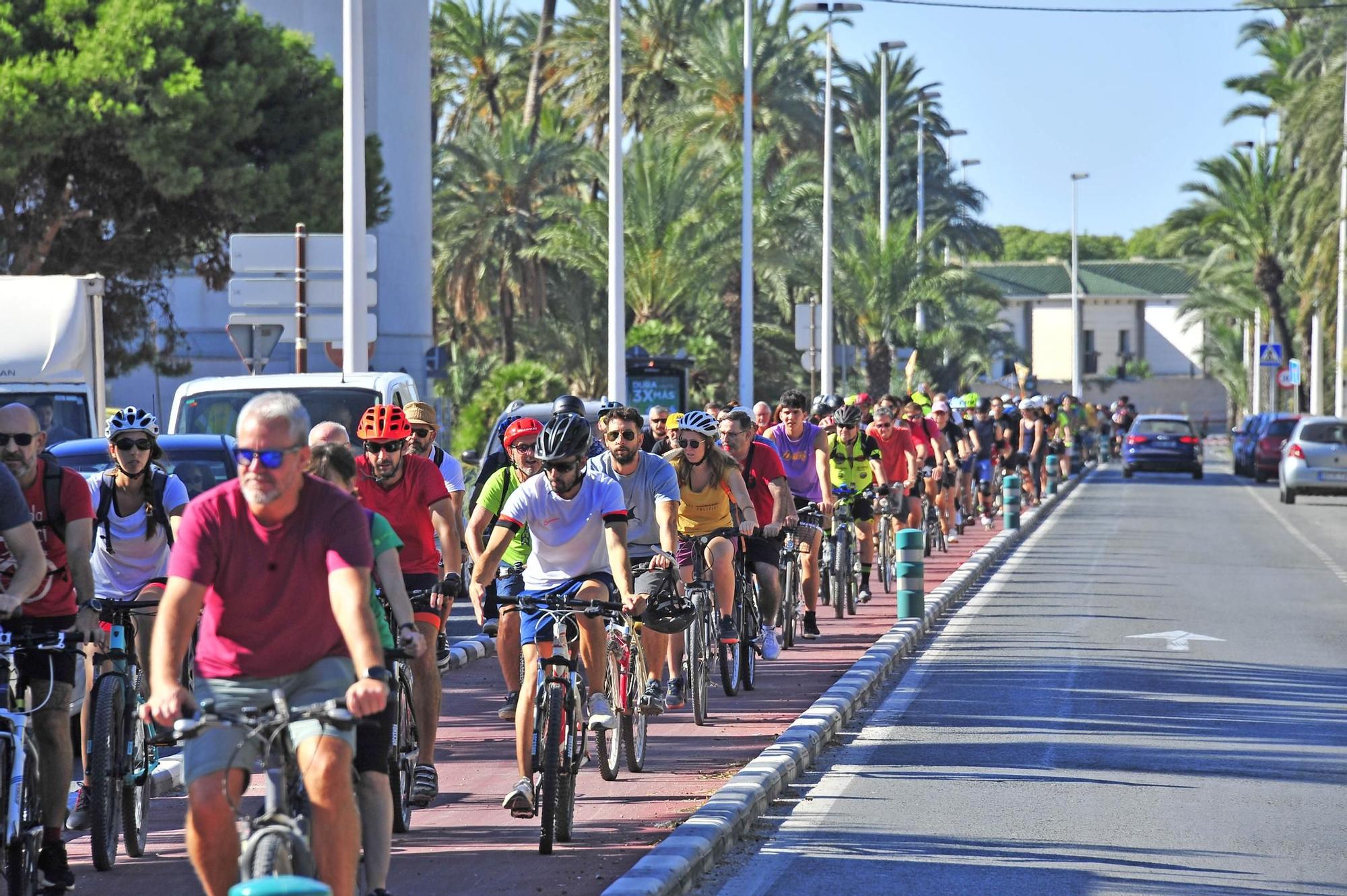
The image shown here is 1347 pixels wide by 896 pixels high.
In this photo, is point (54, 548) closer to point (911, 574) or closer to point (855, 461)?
point (911, 574)

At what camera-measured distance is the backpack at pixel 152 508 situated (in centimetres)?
821

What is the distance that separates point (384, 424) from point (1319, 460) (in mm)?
30965

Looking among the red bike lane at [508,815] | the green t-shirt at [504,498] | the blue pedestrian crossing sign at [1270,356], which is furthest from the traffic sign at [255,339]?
the blue pedestrian crossing sign at [1270,356]

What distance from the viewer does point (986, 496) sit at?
29.6 meters

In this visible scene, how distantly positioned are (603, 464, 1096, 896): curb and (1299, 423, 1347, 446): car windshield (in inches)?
877

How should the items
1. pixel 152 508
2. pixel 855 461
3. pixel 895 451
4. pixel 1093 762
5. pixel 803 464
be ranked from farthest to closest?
pixel 895 451, pixel 855 461, pixel 803 464, pixel 1093 762, pixel 152 508

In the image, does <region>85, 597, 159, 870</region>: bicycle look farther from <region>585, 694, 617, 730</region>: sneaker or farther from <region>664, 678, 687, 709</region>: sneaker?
<region>664, 678, 687, 709</region>: sneaker

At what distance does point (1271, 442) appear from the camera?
44906 millimetres

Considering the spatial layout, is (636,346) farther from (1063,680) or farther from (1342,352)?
(1063,680)

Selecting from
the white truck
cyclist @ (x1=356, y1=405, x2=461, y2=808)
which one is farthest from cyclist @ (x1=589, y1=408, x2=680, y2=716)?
the white truck

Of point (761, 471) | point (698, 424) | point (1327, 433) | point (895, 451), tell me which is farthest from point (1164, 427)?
point (698, 424)

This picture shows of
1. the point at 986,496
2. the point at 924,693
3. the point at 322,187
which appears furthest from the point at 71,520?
the point at 322,187

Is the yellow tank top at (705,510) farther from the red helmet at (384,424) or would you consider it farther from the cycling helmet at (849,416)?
the cycling helmet at (849,416)

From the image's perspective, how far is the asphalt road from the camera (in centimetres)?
761
